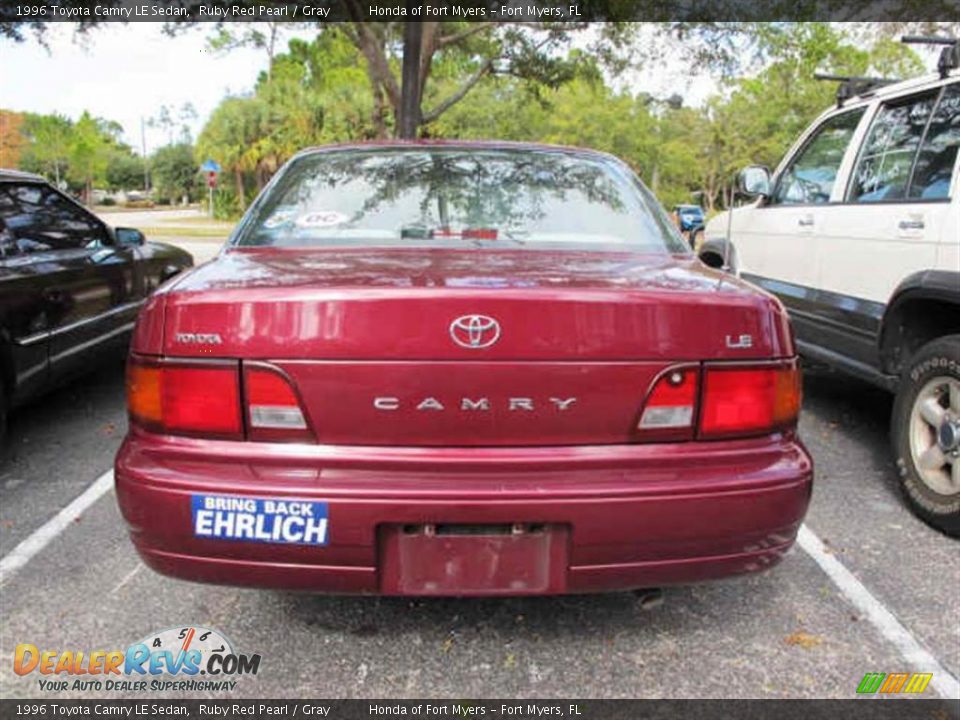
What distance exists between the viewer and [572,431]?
2105mm

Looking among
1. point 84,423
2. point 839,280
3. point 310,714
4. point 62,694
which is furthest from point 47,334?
point 839,280

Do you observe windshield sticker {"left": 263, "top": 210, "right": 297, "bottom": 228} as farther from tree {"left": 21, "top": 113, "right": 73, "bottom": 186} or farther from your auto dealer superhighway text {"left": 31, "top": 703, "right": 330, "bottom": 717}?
tree {"left": 21, "top": 113, "right": 73, "bottom": 186}

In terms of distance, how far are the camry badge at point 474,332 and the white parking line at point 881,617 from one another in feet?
5.66

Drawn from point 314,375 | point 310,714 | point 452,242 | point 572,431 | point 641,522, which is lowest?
point 310,714

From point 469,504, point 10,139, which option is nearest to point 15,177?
point 469,504

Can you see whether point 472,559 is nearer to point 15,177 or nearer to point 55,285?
point 55,285

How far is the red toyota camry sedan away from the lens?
6.72 ft

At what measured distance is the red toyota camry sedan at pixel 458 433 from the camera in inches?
80.7

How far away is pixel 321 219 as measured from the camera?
297cm

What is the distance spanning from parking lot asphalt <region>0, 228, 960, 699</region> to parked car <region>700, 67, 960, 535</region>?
20.3 inches

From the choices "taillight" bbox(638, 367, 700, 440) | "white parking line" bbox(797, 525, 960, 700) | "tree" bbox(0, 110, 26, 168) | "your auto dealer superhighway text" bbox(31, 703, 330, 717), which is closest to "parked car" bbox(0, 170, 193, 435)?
"your auto dealer superhighway text" bbox(31, 703, 330, 717)

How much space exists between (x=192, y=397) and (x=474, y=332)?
747 mm

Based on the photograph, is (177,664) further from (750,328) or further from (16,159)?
(16,159)

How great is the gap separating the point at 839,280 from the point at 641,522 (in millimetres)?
3007
